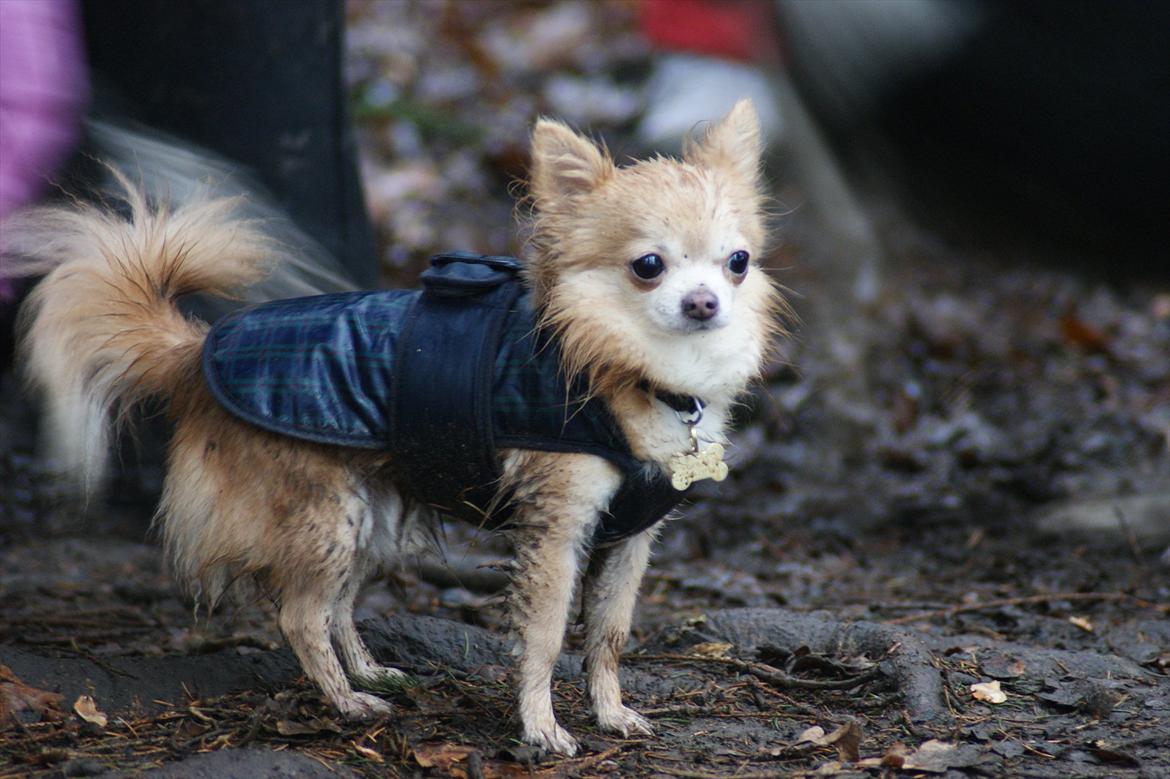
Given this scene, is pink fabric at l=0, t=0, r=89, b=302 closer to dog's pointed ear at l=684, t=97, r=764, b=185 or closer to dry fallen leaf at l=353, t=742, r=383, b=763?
dry fallen leaf at l=353, t=742, r=383, b=763

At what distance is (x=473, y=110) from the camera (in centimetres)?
883

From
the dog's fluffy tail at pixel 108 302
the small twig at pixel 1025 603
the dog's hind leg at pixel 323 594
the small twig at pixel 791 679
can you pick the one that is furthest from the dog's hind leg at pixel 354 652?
the small twig at pixel 1025 603

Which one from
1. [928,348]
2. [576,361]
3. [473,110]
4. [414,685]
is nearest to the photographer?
[576,361]

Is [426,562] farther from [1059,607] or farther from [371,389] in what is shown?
[1059,607]

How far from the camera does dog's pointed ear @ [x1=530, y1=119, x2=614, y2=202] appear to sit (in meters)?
3.01

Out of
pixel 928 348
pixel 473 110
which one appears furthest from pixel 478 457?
pixel 473 110

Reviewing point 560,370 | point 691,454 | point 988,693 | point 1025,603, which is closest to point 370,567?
point 560,370

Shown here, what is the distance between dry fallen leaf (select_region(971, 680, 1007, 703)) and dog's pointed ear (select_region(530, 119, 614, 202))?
1.75 m

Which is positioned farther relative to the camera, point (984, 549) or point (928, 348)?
point (928, 348)

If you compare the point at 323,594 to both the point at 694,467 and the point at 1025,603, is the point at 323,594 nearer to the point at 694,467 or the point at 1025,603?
the point at 694,467

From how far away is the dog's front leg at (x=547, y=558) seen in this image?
2910 mm

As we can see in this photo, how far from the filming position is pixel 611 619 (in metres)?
3.18

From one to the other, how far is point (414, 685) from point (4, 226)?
1.67 meters

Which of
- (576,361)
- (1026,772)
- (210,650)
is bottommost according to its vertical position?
(210,650)
